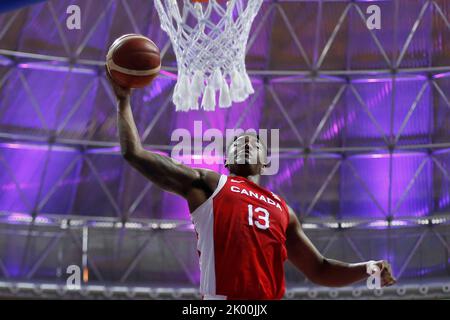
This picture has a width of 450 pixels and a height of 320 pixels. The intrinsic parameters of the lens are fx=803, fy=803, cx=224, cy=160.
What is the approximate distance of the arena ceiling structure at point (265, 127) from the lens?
69.8ft

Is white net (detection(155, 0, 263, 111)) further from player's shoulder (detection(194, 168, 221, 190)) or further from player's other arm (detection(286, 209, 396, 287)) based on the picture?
player's shoulder (detection(194, 168, 221, 190))

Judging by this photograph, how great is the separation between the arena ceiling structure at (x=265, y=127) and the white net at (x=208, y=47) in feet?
24.2

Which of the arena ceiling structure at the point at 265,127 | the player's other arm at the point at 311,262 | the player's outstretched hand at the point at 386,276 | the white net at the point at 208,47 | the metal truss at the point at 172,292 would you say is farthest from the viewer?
the metal truss at the point at 172,292

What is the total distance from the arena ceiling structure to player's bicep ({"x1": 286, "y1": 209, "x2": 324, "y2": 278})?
15588mm

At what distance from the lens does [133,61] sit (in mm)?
5676

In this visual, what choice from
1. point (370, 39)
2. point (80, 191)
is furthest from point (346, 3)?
point (80, 191)

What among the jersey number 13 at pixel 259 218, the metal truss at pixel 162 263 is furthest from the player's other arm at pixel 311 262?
the metal truss at pixel 162 263

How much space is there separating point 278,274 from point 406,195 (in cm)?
1791

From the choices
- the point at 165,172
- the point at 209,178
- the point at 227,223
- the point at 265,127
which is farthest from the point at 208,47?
the point at 265,127

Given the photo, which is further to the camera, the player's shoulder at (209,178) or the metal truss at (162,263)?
the metal truss at (162,263)

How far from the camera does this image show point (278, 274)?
213 inches

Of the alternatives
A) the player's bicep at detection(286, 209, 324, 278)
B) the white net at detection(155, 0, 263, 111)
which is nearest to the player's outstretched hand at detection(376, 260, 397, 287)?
the player's bicep at detection(286, 209, 324, 278)

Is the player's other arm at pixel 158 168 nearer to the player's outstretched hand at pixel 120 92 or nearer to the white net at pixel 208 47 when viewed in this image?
the player's outstretched hand at pixel 120 92
